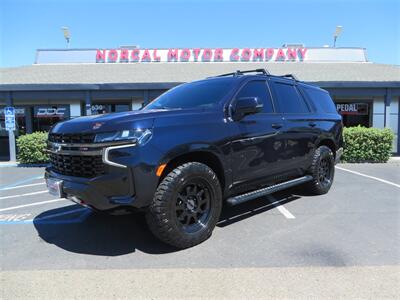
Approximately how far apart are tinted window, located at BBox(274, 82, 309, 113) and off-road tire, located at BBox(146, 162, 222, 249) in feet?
6.58

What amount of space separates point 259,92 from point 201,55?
663 inches

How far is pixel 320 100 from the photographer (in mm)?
6477

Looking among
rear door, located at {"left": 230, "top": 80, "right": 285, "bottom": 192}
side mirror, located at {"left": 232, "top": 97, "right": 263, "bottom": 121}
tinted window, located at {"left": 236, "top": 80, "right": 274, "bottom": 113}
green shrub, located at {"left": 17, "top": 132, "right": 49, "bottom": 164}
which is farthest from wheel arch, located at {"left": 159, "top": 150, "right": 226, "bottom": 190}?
green shrub, located at {"left": 17, "top": 132, "right": 49, "bottom": 164}

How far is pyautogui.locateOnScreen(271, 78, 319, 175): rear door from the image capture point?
511cm

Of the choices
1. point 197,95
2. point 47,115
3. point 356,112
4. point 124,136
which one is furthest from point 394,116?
point 47,115

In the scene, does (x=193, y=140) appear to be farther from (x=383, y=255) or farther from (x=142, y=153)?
(x=383, y=255)

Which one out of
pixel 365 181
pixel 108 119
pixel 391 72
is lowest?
pixel 365 181

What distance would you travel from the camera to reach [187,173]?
3621 millimetres

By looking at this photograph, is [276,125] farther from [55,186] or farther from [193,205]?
[55,186]

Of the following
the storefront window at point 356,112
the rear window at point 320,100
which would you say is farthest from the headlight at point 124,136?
the storefront window at point 356,112

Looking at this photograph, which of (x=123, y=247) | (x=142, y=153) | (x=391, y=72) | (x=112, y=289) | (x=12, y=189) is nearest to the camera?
(x=112, y=289)

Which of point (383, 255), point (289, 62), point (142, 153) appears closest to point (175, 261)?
point (142, 153)

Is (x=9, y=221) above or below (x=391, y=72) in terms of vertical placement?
below

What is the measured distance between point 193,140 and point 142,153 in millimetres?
673
